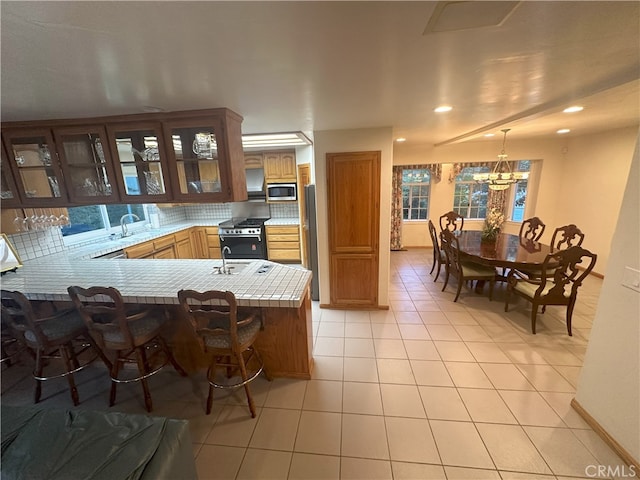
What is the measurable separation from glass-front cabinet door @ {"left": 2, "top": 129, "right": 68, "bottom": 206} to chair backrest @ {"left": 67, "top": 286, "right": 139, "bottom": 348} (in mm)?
1043

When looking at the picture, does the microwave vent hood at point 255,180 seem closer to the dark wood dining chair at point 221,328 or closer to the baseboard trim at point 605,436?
the dark wood dining chair at point 221,328

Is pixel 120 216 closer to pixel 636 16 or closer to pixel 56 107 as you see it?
pixel 56 107

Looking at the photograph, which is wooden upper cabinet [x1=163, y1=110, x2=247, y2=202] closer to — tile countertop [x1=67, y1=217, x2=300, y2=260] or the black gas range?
tile countertop [x1=67, y1=217, x2=300, y2=260]

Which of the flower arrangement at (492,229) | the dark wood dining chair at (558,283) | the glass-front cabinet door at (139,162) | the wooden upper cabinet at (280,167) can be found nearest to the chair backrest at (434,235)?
the flower arrangement at (492,229)

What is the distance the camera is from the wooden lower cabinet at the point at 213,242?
18.1 feet

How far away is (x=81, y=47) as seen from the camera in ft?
3.36

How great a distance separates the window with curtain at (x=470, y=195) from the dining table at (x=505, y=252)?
2149 mm

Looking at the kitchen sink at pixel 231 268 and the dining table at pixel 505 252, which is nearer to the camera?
the kitchen sink at pixel 231 268

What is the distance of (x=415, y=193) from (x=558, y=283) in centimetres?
381

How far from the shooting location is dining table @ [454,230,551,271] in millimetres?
3055

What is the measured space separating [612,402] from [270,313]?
8.03ft

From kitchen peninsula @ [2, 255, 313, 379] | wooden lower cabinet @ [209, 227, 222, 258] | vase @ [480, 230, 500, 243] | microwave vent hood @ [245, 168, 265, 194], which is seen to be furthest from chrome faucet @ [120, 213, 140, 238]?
vase @ [480, 230, 500, 243]

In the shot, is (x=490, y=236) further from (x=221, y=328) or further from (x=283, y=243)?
(x=221, y=328)

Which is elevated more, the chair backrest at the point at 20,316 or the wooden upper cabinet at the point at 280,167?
the wooden upper cabinet at the point at 280,167
